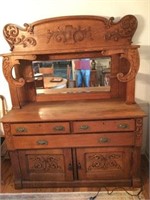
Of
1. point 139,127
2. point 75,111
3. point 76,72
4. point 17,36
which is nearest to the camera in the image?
point 139,127

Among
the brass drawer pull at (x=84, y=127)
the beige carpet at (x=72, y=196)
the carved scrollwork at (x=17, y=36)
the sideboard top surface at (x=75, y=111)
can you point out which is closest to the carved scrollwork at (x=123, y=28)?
the sideboard top surface at (x=75, y=111)

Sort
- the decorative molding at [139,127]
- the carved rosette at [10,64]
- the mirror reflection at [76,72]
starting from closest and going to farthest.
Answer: the decorative molding at [139,127]
the carved rosette at [10,64]
the mirror reflection at [76,72]

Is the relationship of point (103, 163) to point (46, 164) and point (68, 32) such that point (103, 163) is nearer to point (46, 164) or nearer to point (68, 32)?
point (46, 164)

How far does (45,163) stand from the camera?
6.29 feet

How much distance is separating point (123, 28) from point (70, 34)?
50 cm

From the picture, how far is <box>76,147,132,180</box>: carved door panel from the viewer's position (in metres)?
1.83

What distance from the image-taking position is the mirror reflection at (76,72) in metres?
2.05

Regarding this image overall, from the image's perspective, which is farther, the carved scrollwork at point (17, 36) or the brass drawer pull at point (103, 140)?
the carved scrollwork at point (17, 36)

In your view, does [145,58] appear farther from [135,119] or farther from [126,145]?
[126,145]

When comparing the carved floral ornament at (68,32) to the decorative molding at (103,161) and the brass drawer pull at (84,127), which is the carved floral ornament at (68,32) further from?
the decorative molding at (103,161)

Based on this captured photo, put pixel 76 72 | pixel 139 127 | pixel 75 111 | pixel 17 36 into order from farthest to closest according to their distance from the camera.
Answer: pixel 76 72 → pixel 17 36 → pixel 75 111 → pixel 139 127

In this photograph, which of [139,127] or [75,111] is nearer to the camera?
[139,127]

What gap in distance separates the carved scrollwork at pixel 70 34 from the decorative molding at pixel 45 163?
1.11 meters

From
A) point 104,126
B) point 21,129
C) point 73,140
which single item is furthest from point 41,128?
point 104,126
